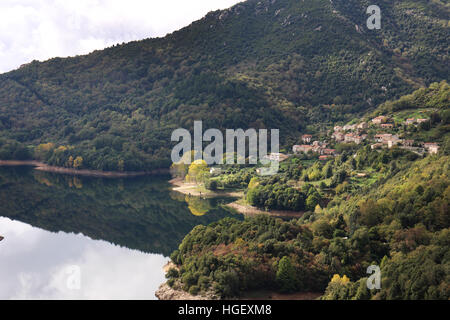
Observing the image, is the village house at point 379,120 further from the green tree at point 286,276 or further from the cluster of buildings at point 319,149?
the green tree at point 286,276

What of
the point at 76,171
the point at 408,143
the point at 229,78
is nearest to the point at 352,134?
the point at 408,143

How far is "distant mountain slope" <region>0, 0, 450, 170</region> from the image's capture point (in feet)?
335

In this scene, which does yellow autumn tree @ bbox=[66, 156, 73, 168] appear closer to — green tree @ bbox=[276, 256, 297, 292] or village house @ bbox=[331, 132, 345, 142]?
village house @ bbox=[331, 132, 345, 142]

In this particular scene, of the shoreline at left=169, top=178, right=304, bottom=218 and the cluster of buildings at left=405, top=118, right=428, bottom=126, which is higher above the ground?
the cluster of buildings at left=405, top=118, right=428, bottom=126

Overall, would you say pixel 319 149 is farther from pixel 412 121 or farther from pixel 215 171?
pixel 215 171

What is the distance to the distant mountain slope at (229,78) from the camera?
10219cm

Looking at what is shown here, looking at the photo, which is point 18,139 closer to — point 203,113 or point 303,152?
point 203,113

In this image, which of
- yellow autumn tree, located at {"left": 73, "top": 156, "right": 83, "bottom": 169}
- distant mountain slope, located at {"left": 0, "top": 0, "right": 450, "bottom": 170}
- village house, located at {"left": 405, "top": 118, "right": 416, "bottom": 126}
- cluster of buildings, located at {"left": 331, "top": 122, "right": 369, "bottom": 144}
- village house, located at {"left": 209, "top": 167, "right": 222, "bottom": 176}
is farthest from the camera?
distant mountain slope, located at {"left": 0, "top": 0, "right": 450, "bottom": 170}

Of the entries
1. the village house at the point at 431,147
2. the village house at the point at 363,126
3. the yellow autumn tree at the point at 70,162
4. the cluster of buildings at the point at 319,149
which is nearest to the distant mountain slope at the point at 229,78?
the yellow autumn tree at the point at 70,162

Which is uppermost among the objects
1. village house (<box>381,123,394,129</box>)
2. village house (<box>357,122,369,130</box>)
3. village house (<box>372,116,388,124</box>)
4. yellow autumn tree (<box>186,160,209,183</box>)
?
village house (<box>372,116,388,124</box>)

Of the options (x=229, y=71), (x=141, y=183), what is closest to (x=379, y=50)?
(x=229, y=71)

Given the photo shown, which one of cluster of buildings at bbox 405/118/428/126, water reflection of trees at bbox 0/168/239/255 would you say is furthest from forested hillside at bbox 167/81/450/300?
cluster of buildings at bbox 405/118/428/126

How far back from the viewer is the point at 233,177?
67188mm
